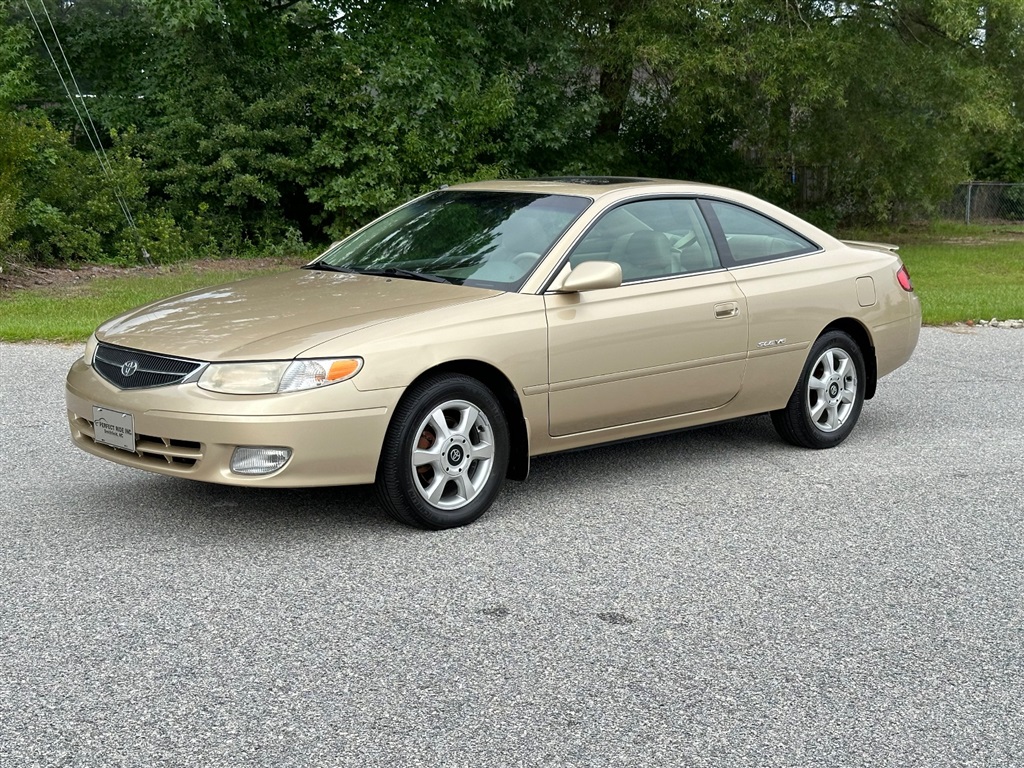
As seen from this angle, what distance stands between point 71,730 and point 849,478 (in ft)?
14.6

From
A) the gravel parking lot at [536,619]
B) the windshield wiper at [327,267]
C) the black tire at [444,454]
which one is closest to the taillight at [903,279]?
the gravel parking lot at [536,619]

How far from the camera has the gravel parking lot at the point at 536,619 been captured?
148 inches

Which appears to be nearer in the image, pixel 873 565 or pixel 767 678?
pixel 767 678

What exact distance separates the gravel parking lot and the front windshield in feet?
3.78

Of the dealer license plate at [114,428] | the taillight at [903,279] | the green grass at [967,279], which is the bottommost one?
the green grass at [967,279]

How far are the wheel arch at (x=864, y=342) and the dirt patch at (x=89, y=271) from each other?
1029 cm

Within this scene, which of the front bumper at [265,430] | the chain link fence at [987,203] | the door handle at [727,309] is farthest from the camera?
the chain link fence at [987,203]

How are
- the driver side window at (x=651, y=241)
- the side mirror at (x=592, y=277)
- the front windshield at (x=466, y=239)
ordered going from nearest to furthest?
the side mirror at (x=592, y=277)
the front windshield at (x=466, y=239)
the driver side window at (x=651, y=241)

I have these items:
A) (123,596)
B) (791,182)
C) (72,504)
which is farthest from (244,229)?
(123,596)

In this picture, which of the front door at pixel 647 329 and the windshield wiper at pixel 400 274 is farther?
the windshield wiper at pixel 400 274

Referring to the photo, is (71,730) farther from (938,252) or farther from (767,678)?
(938,252)

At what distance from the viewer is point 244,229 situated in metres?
20.3

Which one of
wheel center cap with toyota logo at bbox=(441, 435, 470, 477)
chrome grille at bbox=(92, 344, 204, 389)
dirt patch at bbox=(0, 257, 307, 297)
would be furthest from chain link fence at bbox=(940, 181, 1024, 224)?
chrome grille at bbox=(92, 344, 204, 389)

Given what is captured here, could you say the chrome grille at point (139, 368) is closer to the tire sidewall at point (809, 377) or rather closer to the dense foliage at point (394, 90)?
the tire sidewall at point (809, 377)
